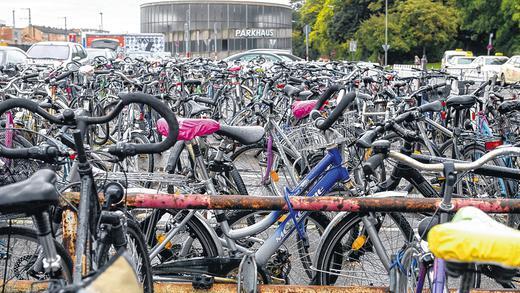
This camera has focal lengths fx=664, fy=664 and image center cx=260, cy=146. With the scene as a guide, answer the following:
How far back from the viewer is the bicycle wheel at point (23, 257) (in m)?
2.77

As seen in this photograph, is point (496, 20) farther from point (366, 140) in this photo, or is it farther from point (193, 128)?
point (366, 140)

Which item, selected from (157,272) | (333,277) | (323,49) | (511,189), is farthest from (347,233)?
(323,49)

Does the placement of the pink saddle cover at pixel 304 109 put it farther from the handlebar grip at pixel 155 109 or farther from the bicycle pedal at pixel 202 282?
the handlebar grip at pixel 155 109

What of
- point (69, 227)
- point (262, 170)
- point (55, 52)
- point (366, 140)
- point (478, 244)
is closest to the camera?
point (478, 244)

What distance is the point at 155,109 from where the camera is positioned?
102 inches

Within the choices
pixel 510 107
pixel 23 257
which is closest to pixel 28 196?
pixel 23 257

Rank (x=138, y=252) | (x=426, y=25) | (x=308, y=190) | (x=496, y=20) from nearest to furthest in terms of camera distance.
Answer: (x=138, y=252) → (x=308, y=190) → (x=496, y=20) → (x=426, y=25)

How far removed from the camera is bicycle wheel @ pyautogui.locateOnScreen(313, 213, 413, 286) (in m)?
3.70

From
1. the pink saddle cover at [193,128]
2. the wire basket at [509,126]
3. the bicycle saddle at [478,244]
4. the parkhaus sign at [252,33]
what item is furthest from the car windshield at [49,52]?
the parkhaus sign at [252,33]

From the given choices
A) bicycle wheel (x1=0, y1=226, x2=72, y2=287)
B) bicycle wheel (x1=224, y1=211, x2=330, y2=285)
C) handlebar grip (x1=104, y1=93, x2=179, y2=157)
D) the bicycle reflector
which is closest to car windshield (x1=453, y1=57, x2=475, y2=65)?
the bicycle reflector

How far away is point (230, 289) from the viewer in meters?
3.67

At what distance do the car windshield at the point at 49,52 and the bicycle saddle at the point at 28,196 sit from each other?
20871mm

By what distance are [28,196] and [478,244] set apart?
1.25 metres

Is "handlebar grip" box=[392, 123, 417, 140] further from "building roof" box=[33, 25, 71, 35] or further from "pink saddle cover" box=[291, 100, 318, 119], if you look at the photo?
"building roof" box=[33, 25, 71, 35]
